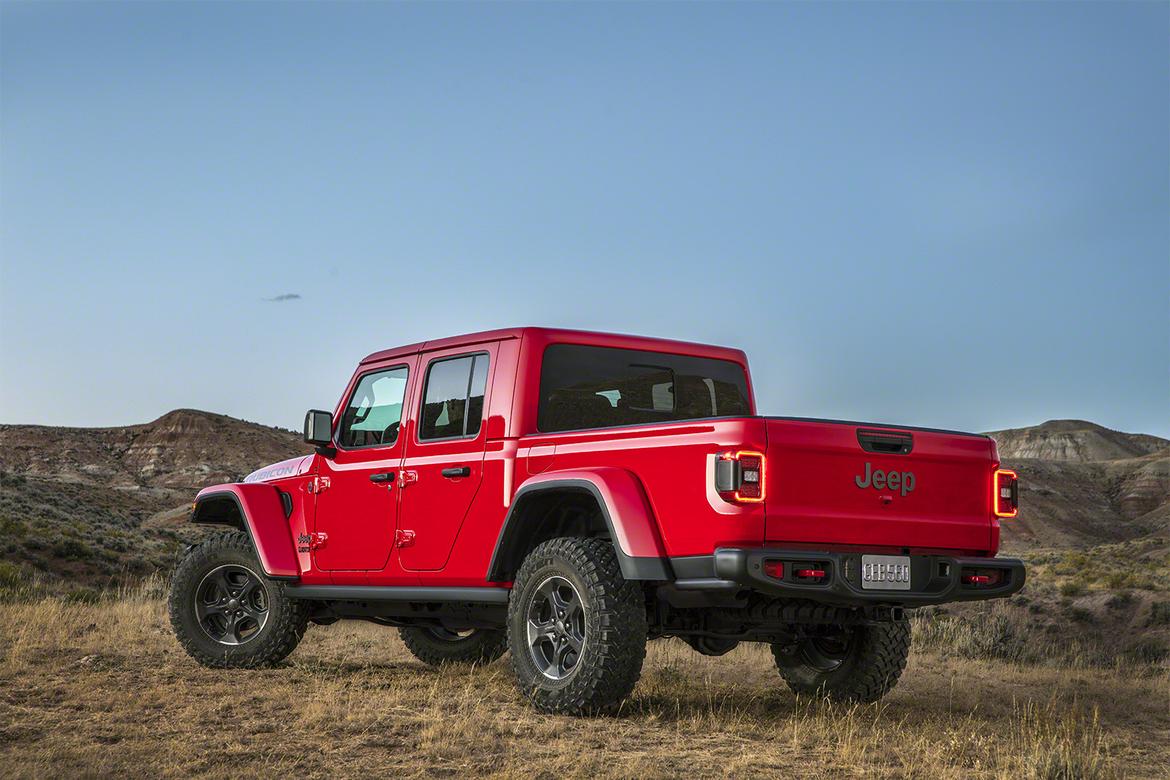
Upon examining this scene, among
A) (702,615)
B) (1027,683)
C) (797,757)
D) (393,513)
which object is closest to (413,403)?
(393,513)

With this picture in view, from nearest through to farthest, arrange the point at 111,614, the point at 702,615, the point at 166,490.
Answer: the point at 702,615 < the point at 111,614 < the point at 166,490

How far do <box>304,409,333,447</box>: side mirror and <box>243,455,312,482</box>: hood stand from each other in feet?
0.99

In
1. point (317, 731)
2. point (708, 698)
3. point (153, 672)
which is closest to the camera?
point (317, 731)

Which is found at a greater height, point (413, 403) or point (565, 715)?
point (413, 403)

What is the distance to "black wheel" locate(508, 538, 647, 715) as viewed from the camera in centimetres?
659

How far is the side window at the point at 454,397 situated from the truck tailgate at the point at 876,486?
2.26m

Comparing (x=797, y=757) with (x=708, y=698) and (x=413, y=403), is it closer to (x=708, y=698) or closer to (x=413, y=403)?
(x=708, y=698)

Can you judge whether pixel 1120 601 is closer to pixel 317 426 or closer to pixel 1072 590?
pixel 1072 590

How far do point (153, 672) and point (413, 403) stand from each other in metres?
2.84

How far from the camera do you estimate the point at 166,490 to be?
58531 mm

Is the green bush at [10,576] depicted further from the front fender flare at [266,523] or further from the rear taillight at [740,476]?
the rear taillight at [740,476]

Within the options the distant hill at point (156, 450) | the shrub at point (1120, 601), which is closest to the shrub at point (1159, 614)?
the shrub at point (1120, 601)

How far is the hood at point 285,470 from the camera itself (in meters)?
9.24

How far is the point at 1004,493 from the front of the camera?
7.16 m
